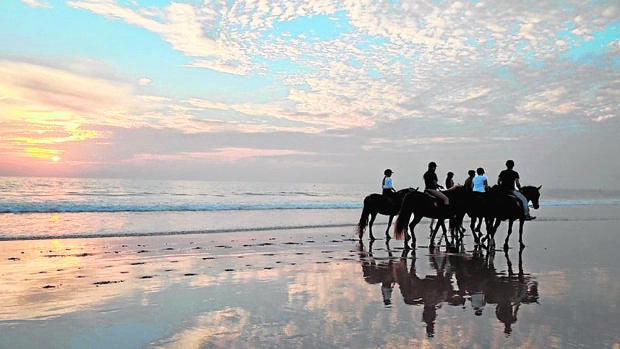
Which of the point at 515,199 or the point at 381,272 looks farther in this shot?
the point at 515,199

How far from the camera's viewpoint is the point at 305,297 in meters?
7.45

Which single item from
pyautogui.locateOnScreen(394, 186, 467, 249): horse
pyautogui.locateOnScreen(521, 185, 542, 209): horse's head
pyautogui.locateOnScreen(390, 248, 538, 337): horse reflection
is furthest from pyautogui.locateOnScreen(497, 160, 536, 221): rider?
pyautogui.locateOnScreen(390, 248, 538, 337): horse reflection

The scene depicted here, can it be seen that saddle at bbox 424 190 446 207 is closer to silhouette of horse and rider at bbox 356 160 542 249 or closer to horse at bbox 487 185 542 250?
silhouette of horse and rider at bbox 356 160 542 249

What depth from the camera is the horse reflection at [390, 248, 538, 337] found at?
6.73 meters

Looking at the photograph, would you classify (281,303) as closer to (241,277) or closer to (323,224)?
(241,277)

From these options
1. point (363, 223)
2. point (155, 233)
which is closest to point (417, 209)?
point (363, 223)

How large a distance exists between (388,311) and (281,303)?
1615 mm

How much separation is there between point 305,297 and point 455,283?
10.1ft

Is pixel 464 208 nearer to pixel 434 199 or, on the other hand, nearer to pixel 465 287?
pixel 434 199

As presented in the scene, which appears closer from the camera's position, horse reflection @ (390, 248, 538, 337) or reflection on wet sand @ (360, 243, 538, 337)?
horse reflection @ (390, 248, 538, 337)

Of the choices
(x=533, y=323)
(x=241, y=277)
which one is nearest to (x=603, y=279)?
(x=533, y=323)

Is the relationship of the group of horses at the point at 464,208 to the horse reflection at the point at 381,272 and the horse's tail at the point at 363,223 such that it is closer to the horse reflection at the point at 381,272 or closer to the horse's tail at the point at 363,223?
the horse reflection at the point at 381,272

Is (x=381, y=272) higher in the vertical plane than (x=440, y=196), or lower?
lower

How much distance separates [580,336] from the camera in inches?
214
